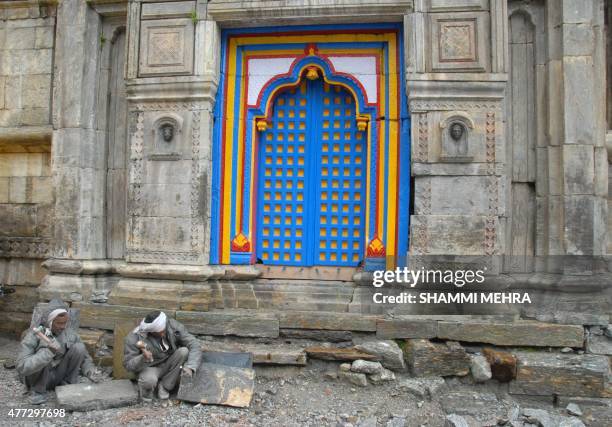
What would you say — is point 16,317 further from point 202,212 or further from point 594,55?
point 594,55

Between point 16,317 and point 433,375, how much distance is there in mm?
5679

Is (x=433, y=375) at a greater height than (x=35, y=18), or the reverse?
(x=35, y=18)

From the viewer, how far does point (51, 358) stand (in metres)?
4.57

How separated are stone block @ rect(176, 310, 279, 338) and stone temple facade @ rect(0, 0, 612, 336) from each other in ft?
0.08

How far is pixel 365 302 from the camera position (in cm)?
578

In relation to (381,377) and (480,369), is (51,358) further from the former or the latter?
(480,369)

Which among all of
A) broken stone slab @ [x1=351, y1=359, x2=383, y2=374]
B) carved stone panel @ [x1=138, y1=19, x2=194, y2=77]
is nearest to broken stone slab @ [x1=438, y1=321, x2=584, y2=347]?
broken stone slab @ [x1=351, y1=359, x2=383, y2=374]

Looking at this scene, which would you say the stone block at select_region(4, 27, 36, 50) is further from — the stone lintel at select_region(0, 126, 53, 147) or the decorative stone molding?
the decorative stone molding

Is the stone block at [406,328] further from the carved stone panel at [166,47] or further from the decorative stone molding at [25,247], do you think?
the decorative stone molding at [25,247]

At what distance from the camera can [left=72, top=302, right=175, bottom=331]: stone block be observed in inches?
222

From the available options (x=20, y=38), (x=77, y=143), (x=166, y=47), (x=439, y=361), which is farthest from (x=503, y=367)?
(x=20, y=38)

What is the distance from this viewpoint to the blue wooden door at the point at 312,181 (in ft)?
20.5

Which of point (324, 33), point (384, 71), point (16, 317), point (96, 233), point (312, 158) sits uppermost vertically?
point (324, 33)

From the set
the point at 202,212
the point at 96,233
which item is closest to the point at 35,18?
the point at 96,233
